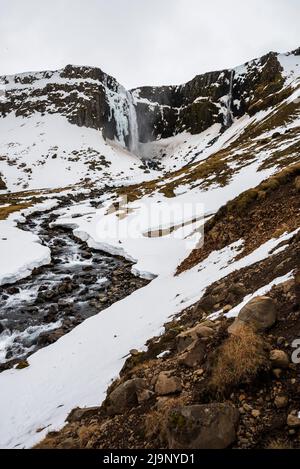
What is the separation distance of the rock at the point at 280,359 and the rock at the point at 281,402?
2.07ft

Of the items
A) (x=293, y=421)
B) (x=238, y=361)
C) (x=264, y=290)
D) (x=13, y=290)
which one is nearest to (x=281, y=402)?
(x=293, y=421)

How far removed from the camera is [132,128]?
148 meters

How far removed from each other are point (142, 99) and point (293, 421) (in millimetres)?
166803

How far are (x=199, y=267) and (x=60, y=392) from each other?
9.71 meters

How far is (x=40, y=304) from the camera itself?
2091cm

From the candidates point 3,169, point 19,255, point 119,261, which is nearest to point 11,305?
point 19,255

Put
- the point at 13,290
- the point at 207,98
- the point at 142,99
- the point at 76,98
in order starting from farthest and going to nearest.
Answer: the point at 142,99
the point at 207,98
the point at 76,98
the point at 13,290

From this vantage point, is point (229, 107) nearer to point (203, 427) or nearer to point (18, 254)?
point (18, 254)

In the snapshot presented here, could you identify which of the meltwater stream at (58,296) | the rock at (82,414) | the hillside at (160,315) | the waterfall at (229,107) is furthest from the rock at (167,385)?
the waterfall at (229,107)

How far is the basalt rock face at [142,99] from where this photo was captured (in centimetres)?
13362

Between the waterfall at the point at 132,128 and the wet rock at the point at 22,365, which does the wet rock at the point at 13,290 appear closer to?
the wet rock at the point at 22,365

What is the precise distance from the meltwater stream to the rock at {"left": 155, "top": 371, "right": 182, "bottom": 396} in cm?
941

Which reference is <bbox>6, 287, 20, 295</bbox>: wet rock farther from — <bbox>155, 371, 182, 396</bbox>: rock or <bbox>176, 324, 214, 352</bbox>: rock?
<bbox>155, 371, 182, 396</bbox>: rock
